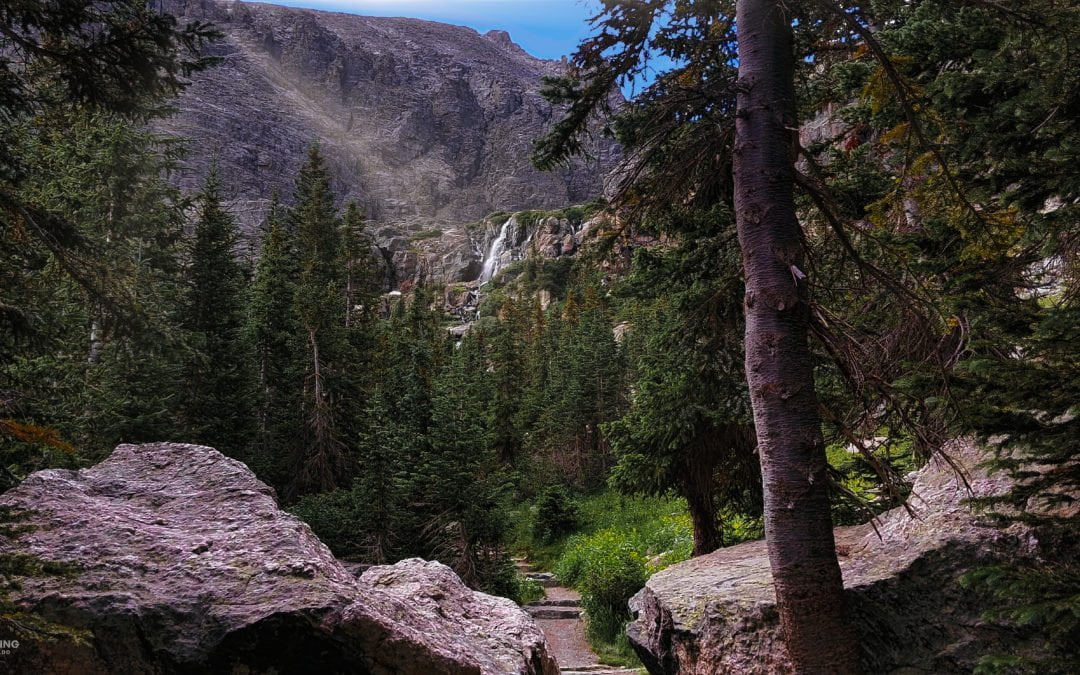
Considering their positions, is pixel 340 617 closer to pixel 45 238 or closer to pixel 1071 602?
pixel 45 238

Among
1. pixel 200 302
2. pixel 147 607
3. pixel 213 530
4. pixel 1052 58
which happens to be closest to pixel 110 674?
pixel 147 607

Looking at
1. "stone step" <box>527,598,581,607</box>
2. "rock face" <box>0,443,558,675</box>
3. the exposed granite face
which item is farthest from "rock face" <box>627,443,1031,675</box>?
the exposed granite face

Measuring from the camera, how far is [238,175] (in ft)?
484

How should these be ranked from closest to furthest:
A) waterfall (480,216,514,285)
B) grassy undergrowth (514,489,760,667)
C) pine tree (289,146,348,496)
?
grassy undergrowth (514,489,760,667) < pine tree (289,146,348,496) < waterfall (480,216,514,285)

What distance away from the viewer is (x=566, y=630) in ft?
48.3

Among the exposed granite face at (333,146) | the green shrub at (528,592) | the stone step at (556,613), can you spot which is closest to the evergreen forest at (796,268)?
the stone step at (556,613)

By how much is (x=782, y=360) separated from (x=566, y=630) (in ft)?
40.3

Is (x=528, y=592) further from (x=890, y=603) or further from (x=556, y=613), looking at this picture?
(x=890, y=603)

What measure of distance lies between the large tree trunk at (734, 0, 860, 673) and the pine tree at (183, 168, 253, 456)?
20847 mm

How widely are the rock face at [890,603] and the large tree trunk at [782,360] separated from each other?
2.66 feet

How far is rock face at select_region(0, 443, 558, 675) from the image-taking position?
4.29 m

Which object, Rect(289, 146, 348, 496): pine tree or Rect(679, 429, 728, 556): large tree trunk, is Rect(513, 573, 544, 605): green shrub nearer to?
Rect(679, 429, 728, 556): large tree trunk

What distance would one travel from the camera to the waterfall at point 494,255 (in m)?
117

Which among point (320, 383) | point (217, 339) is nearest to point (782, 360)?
point (217, 339)
